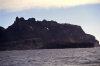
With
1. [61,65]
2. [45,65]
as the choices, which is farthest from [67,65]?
[45,65]

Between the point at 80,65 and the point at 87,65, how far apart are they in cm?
104

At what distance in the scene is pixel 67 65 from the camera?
39062 millimetres

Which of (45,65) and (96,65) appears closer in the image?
(96,65)

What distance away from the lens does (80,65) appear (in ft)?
125

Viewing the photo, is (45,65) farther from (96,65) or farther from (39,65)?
(96,65)

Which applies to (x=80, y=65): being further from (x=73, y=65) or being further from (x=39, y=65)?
(x=39, y=65)

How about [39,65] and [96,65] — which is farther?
[39,65]

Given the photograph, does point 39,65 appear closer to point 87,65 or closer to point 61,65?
point 61,65

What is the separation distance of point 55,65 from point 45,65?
193 centimetres

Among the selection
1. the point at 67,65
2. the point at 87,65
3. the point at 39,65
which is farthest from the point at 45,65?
the point at 87,65

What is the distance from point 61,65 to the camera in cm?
3947

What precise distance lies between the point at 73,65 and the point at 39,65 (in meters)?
5.94

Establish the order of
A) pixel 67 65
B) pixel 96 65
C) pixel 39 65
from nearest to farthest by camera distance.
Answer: pixel 96 65, pixel 67 65, pixel 39 65

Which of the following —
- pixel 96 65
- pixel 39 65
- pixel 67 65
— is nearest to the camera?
pixel 96 65
